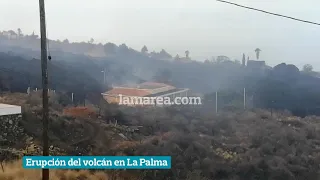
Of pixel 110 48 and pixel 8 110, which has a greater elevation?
pixel 110 48

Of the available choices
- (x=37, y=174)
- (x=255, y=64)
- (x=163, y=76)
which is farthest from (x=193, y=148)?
(x=255, y=64)

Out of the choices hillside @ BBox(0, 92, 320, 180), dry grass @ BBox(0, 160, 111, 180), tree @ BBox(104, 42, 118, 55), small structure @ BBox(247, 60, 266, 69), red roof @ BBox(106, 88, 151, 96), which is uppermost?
tree @ BBox(104, 42, 118, 55)

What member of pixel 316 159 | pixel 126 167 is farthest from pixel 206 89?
pixel 126 167

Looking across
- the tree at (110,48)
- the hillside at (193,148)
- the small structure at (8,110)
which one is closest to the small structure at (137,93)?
the hillside at (193,148)

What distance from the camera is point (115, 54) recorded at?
8619 centimetres

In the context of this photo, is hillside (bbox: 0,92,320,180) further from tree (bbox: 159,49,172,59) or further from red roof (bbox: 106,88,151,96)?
tree (bbox: 159,49,172,59)

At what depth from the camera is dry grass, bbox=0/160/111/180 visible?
7.51 m

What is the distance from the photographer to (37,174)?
304 inches

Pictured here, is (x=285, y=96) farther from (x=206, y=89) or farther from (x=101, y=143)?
(x=101, y=143)

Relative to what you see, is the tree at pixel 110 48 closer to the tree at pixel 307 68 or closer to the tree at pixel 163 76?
the tree at pixel 163 76

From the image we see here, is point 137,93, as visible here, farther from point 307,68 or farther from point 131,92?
point 307,68

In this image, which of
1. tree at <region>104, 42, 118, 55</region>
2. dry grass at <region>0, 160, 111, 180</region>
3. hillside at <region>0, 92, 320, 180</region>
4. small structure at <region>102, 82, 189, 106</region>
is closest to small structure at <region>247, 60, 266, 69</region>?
tree at <region>104, 42, 118, 55</region>

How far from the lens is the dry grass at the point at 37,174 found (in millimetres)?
7508

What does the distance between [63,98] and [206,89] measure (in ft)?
92.7
